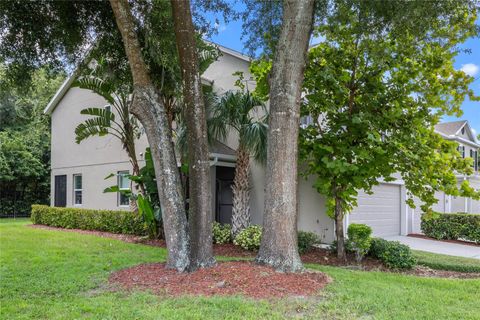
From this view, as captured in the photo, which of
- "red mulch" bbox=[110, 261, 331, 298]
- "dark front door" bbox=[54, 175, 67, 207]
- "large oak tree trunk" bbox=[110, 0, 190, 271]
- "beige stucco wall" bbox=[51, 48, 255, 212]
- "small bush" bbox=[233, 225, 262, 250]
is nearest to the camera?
"red mulch" bbox=[110, 261, 331, 298]

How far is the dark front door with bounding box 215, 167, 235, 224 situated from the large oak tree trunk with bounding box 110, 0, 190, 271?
314 inches

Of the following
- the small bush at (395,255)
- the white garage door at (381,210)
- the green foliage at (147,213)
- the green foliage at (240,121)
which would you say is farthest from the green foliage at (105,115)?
the small bush at (395,255)

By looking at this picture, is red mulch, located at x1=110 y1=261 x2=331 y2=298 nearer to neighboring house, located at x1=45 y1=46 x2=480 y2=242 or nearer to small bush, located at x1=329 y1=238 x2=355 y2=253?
small bush, located at x1=329 y1=238 x2=355 y2=253

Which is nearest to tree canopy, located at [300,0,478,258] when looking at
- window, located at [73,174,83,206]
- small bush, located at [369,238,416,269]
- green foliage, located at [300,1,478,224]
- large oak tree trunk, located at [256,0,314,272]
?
green foliage, located at [300,1,478,224]

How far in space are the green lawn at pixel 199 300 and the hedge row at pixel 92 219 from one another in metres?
4.97

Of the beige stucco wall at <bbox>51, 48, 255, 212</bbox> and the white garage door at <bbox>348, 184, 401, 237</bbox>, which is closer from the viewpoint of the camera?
the white garage door at <bbox>348, 184, 401, 237</bbox>

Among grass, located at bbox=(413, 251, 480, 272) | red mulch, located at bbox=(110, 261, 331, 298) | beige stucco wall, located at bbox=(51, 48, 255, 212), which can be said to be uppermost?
beige stucco wall, located at bbox=(51, 48, 255, 212)

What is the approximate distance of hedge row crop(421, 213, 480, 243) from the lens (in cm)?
1464

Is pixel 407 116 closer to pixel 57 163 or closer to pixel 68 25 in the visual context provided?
pixel 68 25

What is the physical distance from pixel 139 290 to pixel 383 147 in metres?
6.19

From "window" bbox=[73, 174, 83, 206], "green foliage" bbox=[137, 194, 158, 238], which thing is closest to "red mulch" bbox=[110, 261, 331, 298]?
"green foliage" bbox=[137, 194, 158, 238]

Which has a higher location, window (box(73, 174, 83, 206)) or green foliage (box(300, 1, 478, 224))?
green foliage (box(300, 1, 478, 224))

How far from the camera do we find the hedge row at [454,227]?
48.0ft

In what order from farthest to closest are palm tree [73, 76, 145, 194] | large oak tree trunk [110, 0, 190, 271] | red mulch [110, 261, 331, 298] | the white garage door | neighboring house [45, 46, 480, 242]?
the white garage door < neighboring house [45, 46, 480, 242] < palm tree [73, 76, 145, 194] < large oak tree trunk [110, 0, 190, 271] < red mulch [110, 261, 331, 298]
